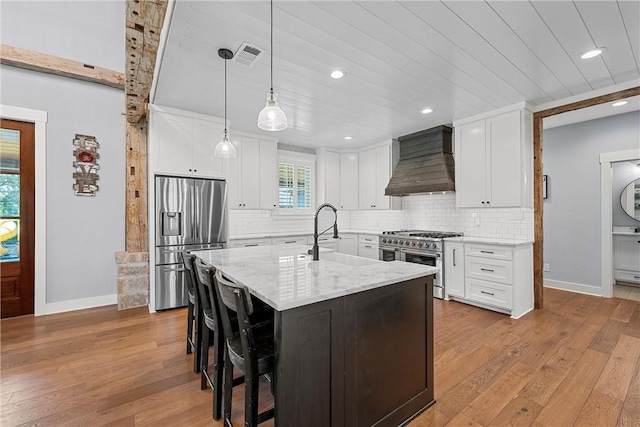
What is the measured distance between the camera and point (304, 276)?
1.74 m

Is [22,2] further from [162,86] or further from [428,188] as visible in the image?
[428,188]

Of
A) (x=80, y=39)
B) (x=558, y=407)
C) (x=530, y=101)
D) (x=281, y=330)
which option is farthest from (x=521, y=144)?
(x=80, y=39)

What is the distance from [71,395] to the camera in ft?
6.69

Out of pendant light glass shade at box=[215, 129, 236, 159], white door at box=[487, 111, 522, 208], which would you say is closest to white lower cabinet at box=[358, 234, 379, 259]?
white door at box=[487, 111, 522, 208]

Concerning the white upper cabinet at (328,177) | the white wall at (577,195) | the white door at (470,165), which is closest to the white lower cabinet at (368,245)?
the white upper cabinet at (328,177)

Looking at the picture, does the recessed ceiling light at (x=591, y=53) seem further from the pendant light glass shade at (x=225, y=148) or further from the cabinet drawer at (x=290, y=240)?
the cabinet drawer at (x=290, y=240)

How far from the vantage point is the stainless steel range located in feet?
13.7

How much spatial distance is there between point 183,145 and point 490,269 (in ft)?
13.9

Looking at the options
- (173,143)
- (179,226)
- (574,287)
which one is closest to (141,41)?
(173,143)

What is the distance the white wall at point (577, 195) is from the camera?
417 cm

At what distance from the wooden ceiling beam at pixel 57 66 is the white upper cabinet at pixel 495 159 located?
497cm

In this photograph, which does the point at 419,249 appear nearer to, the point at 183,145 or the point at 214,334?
the point at 214,334

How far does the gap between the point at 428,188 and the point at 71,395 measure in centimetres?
453

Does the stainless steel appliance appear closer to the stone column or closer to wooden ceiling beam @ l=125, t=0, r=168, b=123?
the stone column
